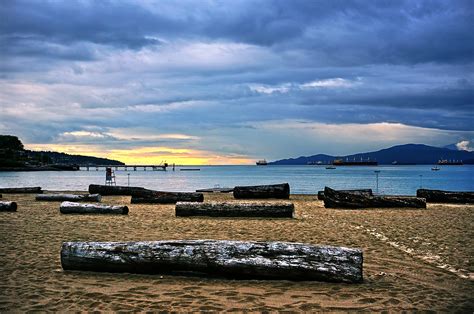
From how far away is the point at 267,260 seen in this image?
653cm

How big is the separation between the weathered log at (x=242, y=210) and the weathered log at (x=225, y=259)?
26.3 ft

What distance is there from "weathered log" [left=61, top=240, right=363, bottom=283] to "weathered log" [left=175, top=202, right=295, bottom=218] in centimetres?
800

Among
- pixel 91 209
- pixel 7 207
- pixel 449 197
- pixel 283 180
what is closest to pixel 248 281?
pixel 91 209

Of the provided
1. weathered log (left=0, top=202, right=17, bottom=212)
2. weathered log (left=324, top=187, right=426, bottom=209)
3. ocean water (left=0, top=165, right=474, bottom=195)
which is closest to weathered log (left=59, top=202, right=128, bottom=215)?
weathered log (left=0, top=202, right=17, bottom=212)

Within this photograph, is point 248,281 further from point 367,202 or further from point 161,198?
point 161,198

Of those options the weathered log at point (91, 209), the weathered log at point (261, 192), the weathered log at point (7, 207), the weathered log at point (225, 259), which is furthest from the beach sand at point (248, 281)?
the weathered log at point (261, 192)

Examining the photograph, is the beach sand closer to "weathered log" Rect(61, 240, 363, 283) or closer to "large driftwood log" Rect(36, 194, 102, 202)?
"weathered log" Rect(61, 240, 363, 283)

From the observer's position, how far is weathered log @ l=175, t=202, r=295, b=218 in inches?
586

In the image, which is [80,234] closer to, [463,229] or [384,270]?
[384,270]

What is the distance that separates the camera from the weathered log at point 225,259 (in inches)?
254

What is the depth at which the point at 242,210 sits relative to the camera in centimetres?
1499

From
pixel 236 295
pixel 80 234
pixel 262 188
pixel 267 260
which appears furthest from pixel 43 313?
pixel 262 188

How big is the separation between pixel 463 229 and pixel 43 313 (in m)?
11.8

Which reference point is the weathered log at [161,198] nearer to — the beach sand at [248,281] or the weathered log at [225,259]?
the beach sand at [248,281]
